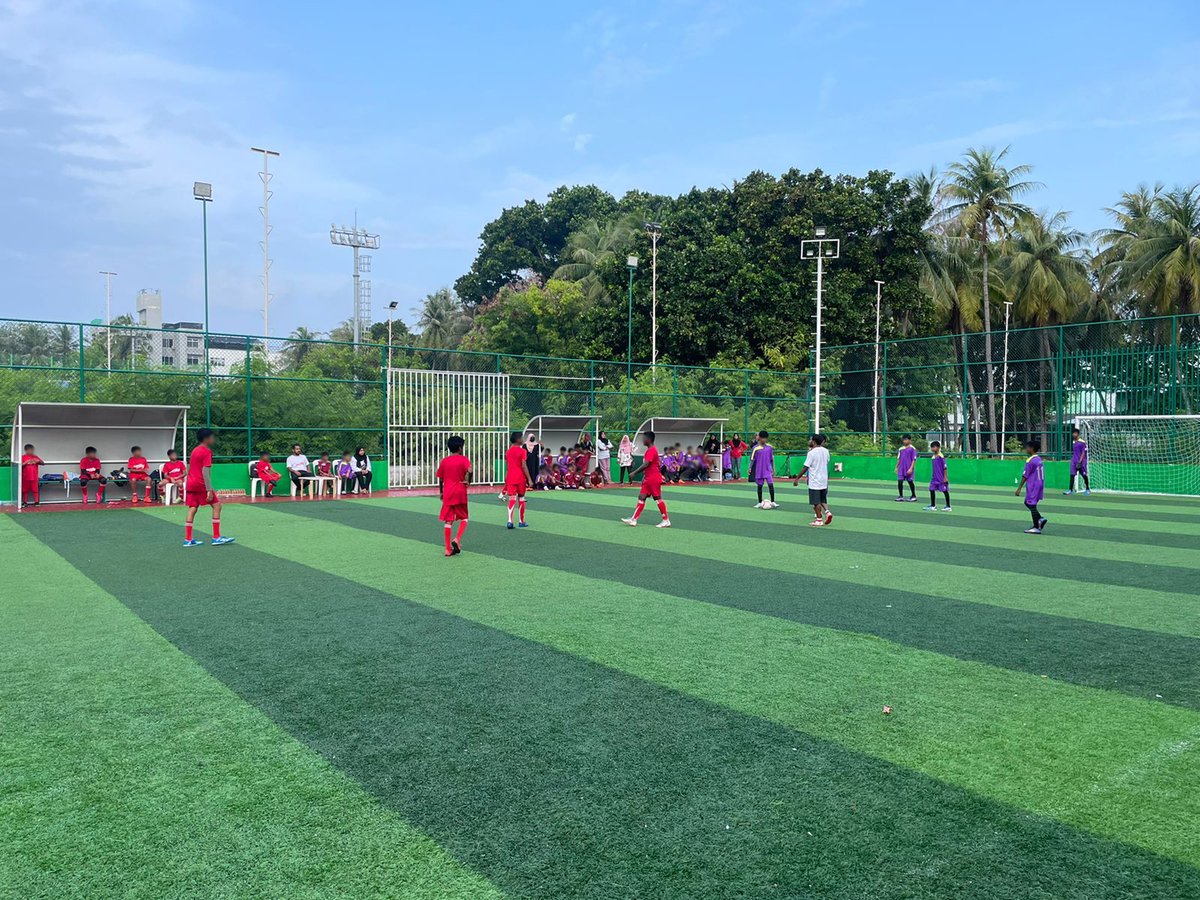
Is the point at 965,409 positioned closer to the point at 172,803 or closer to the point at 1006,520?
the point at 1006,520

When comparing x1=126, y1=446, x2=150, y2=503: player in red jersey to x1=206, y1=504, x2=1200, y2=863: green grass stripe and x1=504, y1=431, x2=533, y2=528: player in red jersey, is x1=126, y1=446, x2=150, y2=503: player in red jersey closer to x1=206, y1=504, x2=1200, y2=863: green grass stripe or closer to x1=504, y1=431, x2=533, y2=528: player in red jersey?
x1=504, y1=431, x2=533, y2=528: player in red jersey

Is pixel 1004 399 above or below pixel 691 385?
below

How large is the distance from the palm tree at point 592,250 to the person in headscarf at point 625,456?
1845 centimetres

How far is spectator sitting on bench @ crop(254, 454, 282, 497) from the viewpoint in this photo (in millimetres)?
20891

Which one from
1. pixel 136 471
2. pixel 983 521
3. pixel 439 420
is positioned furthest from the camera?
pixel 439 420

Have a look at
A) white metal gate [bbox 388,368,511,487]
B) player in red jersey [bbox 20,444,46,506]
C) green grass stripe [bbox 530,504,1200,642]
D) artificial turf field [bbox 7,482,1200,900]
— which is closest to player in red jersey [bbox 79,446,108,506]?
player in red jersey [bbox 20,444,46,506]

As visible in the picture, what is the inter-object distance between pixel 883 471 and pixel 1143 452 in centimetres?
810

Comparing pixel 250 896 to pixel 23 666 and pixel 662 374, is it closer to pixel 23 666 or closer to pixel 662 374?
pixel 23 666

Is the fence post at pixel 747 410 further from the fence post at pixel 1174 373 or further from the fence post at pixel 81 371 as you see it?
the fence post at pixel 81 371

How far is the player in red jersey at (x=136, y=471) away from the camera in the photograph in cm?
1930

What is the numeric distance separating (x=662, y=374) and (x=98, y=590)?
22313 millimetres

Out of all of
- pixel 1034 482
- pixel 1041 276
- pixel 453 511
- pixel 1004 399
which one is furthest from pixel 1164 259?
pixel 453 511

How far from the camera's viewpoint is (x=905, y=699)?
214 inches

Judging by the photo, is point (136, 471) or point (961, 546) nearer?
point (961, 546)
